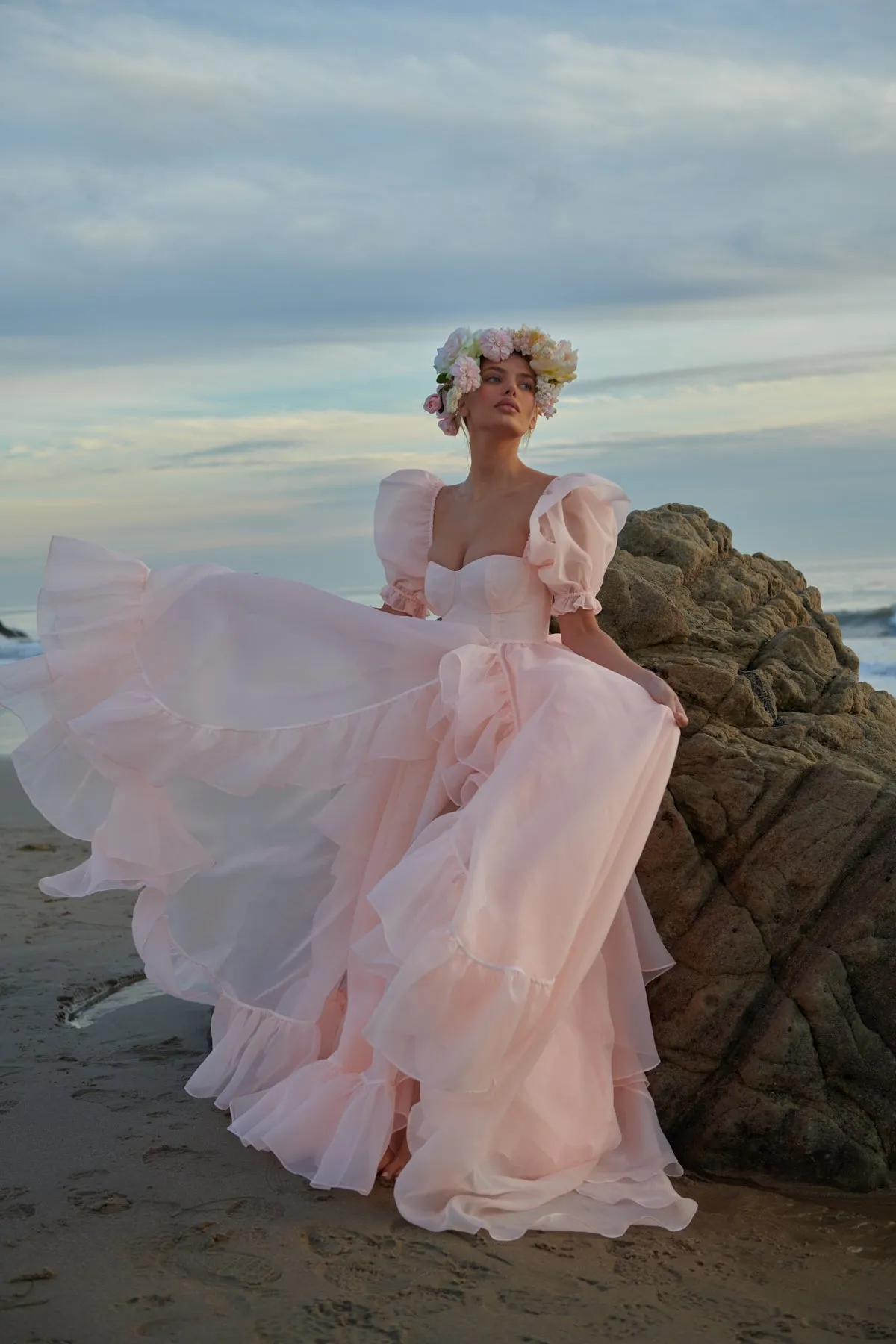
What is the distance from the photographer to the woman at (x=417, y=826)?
12.2 feet

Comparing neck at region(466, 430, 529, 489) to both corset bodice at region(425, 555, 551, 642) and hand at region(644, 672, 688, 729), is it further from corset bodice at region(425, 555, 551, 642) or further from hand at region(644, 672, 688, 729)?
hand at region(644, 672, 688, 729)

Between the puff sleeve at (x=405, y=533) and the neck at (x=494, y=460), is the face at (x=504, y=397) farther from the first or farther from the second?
the puff sleeve at (x=405, y=533)

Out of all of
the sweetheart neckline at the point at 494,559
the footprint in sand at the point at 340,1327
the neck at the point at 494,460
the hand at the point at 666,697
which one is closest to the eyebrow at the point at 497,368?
the neck at the point at 494,460

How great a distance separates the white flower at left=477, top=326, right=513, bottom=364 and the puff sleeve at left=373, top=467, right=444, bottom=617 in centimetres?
55

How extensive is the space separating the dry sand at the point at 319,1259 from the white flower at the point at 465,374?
2677mm

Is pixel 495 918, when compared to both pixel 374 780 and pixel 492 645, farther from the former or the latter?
pixel 492 645

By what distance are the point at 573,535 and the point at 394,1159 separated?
2099 millimetres

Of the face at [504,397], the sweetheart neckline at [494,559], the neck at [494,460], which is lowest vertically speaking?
the sweetheart neckline at [494,559]

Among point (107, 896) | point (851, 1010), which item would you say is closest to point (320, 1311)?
point (851, 1010)

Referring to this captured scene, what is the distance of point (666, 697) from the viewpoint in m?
4.26

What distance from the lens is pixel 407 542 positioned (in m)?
5.11

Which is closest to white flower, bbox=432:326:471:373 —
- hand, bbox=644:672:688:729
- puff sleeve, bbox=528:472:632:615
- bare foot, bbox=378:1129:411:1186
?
puff sleeve, bbox=528:472:632:615

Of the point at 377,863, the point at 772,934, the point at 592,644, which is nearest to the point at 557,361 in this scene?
the point at 592,644

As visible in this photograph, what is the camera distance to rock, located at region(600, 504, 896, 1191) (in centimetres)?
431
